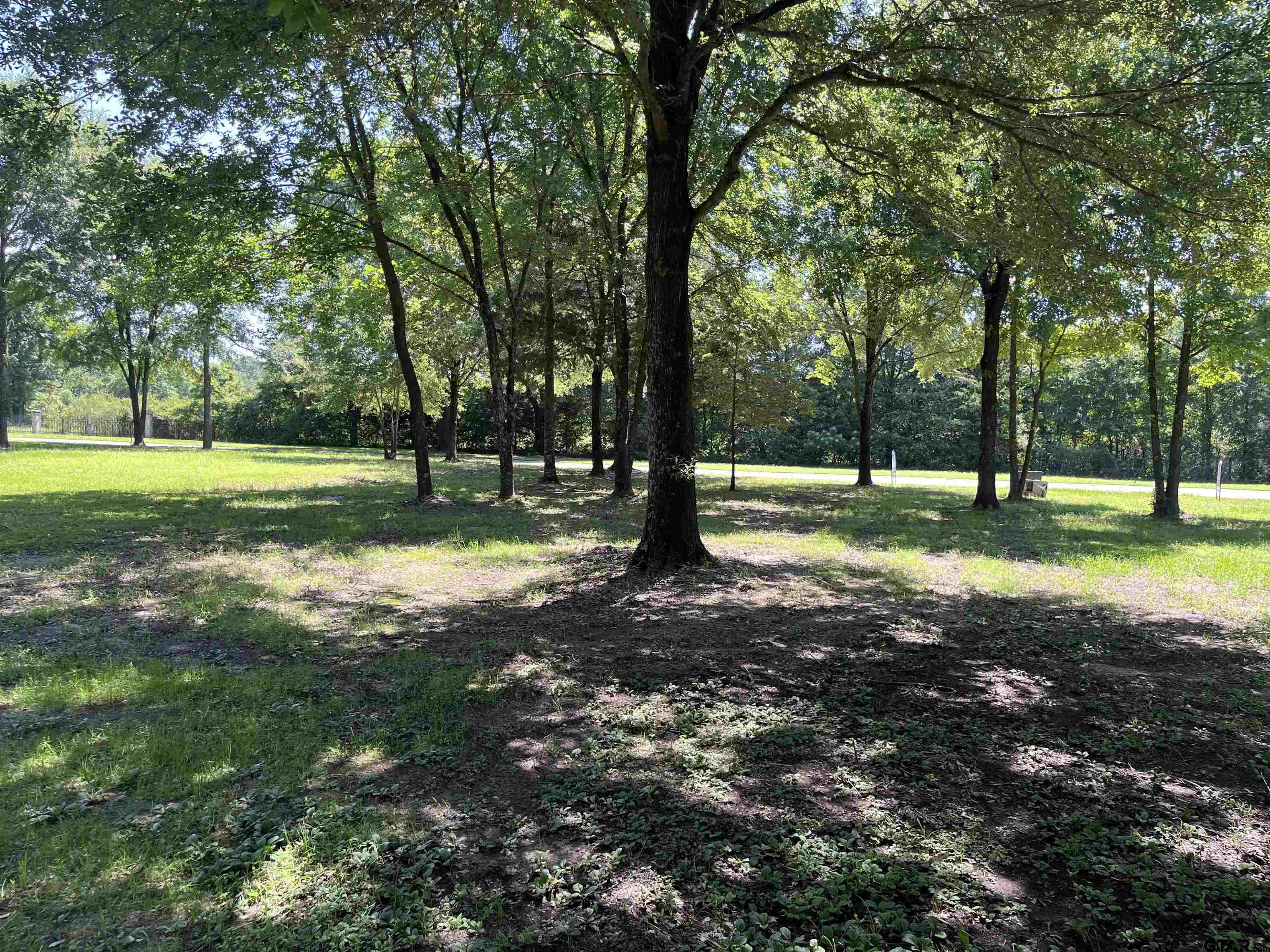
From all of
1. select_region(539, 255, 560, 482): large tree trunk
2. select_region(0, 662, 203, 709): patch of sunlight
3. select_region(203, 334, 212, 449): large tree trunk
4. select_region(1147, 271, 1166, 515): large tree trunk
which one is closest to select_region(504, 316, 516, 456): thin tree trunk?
select_region(539, 255, 560, 482): large tree trunk

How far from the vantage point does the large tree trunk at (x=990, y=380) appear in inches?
617

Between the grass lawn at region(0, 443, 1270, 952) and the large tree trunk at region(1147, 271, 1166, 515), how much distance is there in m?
8.40

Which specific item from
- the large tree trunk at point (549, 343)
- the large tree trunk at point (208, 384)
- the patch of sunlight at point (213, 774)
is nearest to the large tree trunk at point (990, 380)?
the large tree trunk at point (549, 343)

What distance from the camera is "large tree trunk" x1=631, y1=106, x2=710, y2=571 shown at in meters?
7.89

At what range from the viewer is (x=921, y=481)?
2820 centimetres

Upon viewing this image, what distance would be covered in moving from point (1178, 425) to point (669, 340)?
43.5 ft

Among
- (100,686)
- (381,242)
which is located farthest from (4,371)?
(100,686)

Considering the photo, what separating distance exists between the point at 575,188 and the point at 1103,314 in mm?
10372

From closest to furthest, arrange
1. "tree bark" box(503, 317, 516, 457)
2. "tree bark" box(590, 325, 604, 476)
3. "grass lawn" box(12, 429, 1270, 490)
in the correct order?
1. "tree bark" box(503, 317, 516, 457)
2. "tree bark" box(590, 325, 604, 476)
3. "grass lawn" box(12, 429, 1270, 490)

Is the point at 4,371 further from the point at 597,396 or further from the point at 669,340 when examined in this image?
the point at 669,340

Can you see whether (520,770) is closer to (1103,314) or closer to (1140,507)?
(1103,314)

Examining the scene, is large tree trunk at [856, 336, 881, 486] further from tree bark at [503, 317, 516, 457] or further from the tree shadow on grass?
the tree shadow on grass

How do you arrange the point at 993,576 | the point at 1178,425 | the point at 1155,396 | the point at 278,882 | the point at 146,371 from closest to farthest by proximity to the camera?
the point at 278,882, the point at 993,576, the point at 1178,425, the point at 1155,396, the point at 146,371

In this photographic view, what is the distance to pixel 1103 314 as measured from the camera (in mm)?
8477
